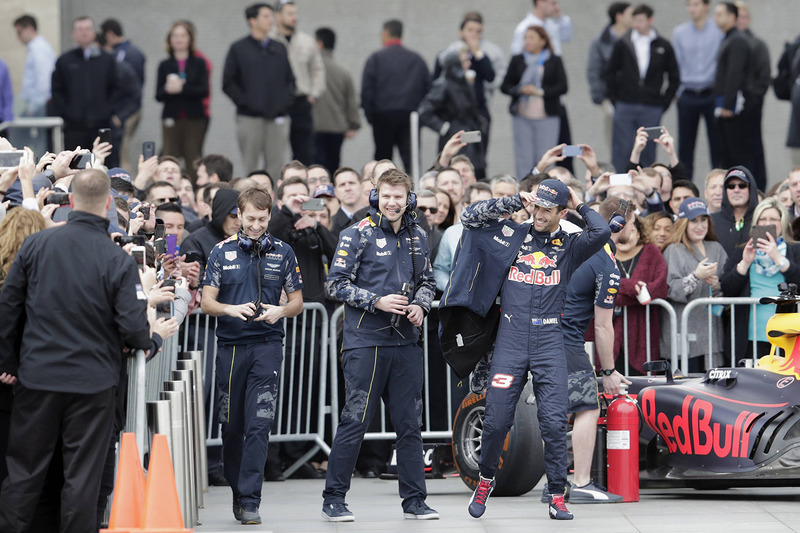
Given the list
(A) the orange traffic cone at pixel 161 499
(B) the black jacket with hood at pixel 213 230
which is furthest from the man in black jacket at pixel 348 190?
(A) the orange traffic cone at pixel 161 499

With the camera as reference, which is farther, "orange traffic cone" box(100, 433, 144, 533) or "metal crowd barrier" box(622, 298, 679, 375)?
"metal crowd barrier" box(622, 298, 679, 375)

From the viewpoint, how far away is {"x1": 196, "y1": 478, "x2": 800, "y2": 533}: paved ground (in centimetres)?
892

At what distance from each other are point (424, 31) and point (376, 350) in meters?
13.5

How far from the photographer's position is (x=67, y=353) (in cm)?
750

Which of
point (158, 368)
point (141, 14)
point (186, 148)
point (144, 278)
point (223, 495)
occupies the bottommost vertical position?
point (223, 495)

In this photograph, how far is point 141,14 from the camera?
2191 centimetres

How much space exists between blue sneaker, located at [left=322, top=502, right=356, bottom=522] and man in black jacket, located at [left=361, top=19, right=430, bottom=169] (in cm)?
865

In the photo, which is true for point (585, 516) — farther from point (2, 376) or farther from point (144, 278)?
point (2, 376)

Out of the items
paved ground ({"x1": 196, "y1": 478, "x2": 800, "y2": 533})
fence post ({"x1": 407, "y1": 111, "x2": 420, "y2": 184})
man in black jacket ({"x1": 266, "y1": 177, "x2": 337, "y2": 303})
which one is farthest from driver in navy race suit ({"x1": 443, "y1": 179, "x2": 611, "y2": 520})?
fence post ({"x1": 407, "y1": 111, "x2": 420, "y2": 184})

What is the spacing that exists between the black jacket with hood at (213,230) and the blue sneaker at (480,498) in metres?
3.16

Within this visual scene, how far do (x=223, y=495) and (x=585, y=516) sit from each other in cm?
312

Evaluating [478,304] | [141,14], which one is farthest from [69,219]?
[141,14]

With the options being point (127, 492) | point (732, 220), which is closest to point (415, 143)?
point (732, 220)

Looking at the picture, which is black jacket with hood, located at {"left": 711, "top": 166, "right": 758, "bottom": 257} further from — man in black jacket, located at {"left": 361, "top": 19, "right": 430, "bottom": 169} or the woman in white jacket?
man in black jacket, located at {"left": 361, "top": 19, "right": 430, "bottom": 169}
